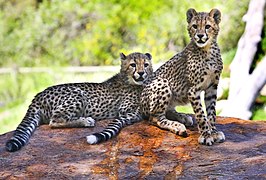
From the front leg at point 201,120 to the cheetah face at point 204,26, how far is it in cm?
36

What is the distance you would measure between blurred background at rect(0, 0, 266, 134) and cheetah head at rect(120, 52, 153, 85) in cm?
483

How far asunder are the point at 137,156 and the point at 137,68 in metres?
1.10

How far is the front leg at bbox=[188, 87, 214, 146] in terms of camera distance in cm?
441

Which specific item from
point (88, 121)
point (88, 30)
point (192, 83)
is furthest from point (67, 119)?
point (88, 30)

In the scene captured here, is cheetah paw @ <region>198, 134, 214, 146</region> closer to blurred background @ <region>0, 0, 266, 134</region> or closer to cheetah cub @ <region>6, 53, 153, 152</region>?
cheetah cub @ <region>6, 53, 153, 152</region>

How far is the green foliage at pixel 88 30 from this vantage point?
13.1m

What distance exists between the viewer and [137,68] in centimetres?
516

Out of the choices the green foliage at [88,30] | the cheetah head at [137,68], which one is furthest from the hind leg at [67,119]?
the green foliage at [88,30]

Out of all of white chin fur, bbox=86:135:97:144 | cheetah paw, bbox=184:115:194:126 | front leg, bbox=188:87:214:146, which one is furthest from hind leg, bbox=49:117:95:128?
front leg, bbox=188:87:214:146

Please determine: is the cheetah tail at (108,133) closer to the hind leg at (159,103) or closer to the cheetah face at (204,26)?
the hind leg at (159,103)

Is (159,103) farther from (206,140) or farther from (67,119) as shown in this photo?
(67,119)

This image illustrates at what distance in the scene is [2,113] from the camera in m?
11.5

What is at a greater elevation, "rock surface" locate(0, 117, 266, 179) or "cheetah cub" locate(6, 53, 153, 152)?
"cheetah cub" locate(6, 53, 153, 152)

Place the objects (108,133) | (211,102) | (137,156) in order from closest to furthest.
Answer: (137,156), (108,133), (211,102)
